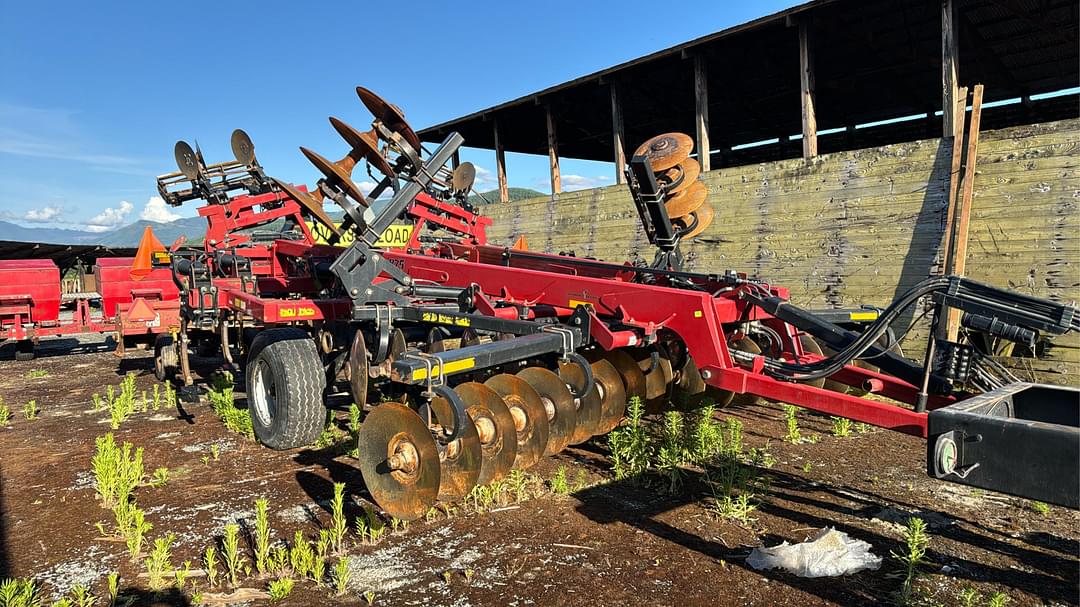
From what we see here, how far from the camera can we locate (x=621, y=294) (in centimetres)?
421

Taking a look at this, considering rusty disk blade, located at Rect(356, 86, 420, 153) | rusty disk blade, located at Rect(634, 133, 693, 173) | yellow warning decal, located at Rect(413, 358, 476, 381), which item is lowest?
yellow warning decal, located at Rect(413, 358, 476, 381)

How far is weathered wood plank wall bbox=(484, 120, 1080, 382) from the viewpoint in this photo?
22.7 feet

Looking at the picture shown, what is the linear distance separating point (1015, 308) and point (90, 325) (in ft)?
42.4

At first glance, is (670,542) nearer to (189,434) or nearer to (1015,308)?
(1015,308)

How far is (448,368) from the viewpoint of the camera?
321cm

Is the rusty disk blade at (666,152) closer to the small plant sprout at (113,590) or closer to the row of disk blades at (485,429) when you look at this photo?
the row of disk blades at (485,429)

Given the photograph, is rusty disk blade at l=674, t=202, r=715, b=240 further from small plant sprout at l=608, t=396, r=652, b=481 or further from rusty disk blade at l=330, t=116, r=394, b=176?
rusty disk blade at l=330, t=116, r=394, b=176

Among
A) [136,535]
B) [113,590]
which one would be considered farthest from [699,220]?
[113,590]

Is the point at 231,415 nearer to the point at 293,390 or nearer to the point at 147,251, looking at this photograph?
the point at 293,390

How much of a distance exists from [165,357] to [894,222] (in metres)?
9.67

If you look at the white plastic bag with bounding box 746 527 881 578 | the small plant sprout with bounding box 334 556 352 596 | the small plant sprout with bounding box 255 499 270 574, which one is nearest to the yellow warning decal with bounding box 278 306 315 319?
the small plant sprout with bounding box 255 499 270 574

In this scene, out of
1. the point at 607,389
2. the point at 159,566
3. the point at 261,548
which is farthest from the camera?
the point at 607,389

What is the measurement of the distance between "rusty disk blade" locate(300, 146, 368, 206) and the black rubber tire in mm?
1234

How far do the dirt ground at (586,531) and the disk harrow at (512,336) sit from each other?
0.34 m
